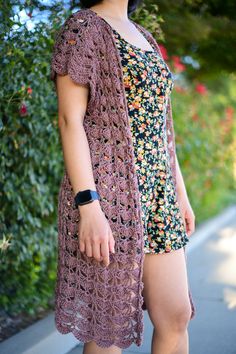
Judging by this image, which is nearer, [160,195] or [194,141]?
[160,195]

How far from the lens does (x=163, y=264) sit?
2.24 meters

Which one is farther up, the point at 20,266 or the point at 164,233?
the point at 164,233

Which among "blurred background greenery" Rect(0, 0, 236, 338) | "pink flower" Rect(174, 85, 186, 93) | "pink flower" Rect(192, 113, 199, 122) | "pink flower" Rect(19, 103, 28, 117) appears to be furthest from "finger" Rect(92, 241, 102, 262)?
"pink flower" Rect(192, 113, 199, 122)

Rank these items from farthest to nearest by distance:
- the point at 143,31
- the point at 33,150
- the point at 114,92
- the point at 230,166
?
1. the point at 230,166
2. the point at 33,150
3. the point at 143,31
4. the point at 114,92

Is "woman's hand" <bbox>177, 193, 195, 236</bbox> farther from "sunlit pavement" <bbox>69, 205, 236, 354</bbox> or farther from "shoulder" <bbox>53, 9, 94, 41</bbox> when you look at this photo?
"sunlit pavement" <bbox>69, 205, 236, 354</bbox>

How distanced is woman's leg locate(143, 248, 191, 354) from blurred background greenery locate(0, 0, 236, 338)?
102 centimetres

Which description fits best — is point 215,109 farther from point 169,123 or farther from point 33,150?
point 169,123

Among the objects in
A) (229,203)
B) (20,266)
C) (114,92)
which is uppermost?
(114,92)

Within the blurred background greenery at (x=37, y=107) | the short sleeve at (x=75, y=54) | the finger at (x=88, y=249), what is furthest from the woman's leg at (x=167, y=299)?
the blurred background greenery at (x=37, y=107)

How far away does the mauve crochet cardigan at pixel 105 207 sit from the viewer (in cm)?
212

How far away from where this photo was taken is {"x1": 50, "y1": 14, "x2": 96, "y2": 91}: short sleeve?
2.09 m

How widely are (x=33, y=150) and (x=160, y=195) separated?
1479 millimetres

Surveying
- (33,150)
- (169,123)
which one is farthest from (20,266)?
(169,123)

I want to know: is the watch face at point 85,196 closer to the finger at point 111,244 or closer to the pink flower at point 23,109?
the finger at point 111,244
